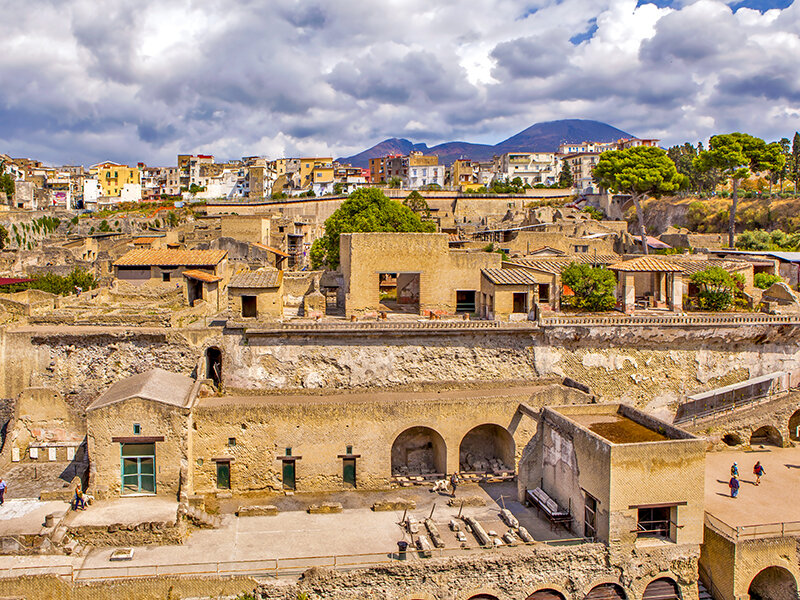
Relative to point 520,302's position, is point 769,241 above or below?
above

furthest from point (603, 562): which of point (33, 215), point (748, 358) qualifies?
point (33, 215)

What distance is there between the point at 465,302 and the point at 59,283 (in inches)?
1052

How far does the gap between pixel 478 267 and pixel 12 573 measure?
2381 centimetres

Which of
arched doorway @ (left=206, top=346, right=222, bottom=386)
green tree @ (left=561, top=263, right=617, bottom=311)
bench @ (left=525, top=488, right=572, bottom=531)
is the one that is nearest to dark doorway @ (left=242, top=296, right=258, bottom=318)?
arched doorway @ (left=206, top=346, right=222, bottom=386)

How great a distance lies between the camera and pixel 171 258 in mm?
38688

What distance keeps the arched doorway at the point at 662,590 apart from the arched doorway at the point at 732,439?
450 inches

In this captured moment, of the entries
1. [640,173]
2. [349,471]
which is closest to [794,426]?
[349,471]

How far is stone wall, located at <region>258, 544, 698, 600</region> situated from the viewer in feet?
56.3

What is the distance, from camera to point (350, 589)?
56.6 ft

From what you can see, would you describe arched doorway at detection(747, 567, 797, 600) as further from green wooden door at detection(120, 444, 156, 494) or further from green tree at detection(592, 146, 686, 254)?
green tree at detection(592, 146, 686, 254)

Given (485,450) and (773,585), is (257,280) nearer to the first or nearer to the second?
(485,450)

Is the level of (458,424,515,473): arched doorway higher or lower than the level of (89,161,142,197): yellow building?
lower

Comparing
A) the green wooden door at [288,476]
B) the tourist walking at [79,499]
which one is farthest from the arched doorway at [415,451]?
the tourist walking at [79,499]

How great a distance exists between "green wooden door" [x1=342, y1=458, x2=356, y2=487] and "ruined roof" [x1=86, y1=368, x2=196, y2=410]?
5.62 m
